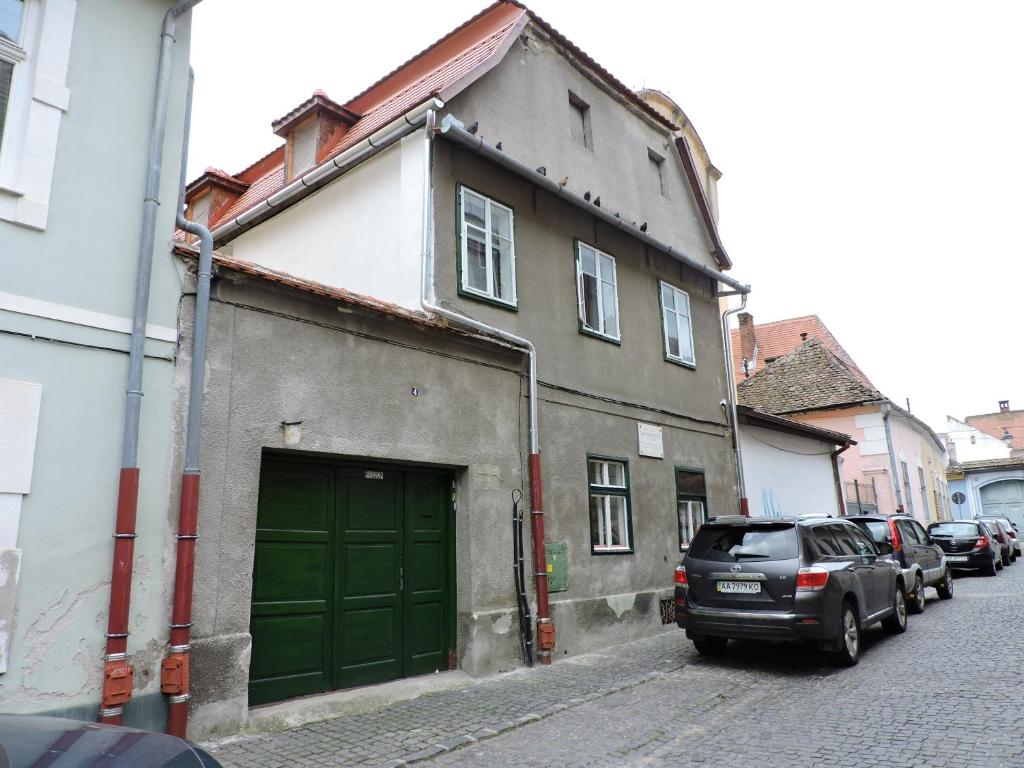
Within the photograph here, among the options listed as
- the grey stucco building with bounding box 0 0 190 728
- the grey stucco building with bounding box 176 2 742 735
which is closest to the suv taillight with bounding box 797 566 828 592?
the grey stucco building with bounding box 176 2 742 735

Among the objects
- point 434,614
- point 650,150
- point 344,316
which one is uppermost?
point 650,150

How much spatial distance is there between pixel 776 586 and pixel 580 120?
8140 millimetres

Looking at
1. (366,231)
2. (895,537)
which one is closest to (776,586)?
(895,537)

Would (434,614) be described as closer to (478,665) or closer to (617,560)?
(478,665)

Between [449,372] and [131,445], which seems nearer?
[131,445]

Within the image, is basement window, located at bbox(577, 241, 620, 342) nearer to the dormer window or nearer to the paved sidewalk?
the dormer window

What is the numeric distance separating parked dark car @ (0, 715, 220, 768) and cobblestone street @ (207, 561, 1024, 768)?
269 cm

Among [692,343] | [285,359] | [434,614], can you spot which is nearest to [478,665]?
[434,614]

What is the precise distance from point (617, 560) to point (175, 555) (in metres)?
6.49

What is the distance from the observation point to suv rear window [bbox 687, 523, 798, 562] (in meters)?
8.57

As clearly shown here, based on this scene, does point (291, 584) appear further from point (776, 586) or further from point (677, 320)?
point (677, 320)

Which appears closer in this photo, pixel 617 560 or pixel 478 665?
pixel 478 665

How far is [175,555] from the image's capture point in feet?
19.8

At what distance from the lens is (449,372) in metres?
8.84
